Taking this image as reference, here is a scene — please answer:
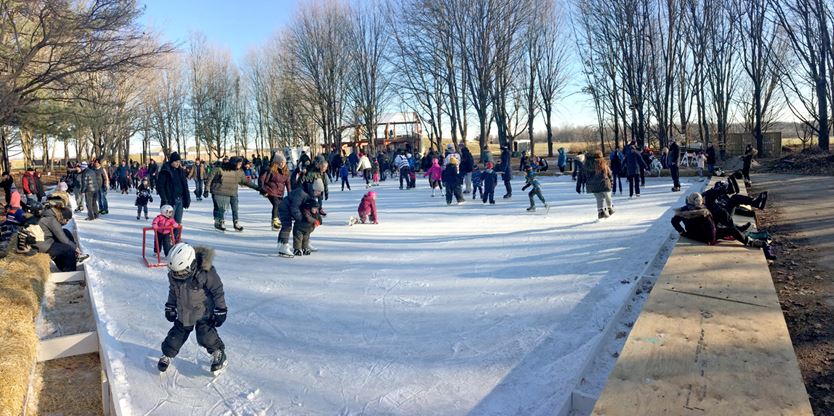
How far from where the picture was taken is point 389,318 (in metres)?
4.60

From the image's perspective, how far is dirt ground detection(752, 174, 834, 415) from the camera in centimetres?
330

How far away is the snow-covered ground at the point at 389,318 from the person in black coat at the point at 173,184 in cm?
86

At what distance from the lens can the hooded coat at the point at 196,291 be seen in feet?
11.7

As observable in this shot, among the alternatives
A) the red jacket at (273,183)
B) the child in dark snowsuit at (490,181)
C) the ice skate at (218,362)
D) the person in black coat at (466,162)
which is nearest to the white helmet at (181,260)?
the ice skate at (218,362)

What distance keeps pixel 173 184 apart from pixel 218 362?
20.3 ft

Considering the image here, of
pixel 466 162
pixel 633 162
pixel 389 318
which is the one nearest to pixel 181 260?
pixel 389 318

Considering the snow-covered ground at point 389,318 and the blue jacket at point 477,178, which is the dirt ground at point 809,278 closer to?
the snow-covered ground at point 389,318

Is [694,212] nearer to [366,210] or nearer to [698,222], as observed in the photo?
[698,222]

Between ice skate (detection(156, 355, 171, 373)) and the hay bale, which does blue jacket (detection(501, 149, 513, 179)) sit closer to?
the hay bale

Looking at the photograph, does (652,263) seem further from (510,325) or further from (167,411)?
(167,411)

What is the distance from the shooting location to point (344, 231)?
30.8ft

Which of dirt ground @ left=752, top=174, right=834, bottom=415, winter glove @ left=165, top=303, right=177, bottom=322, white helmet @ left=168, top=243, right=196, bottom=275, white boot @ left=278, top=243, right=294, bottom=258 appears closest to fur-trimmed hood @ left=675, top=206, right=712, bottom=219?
dirt ground @ left=752, top=174, right=834, bottom=415

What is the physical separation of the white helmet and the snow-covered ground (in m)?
0.82

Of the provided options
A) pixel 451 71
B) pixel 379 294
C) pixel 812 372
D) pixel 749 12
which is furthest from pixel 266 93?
pixel 812 372
